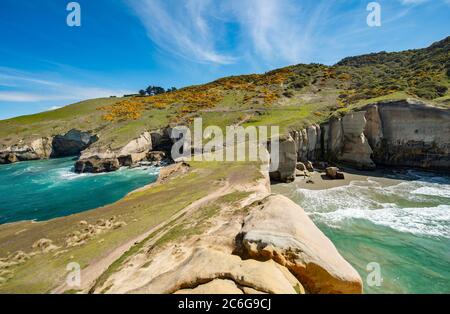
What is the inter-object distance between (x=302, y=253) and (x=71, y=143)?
88007mm

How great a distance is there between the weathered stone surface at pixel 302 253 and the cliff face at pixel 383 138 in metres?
25.7

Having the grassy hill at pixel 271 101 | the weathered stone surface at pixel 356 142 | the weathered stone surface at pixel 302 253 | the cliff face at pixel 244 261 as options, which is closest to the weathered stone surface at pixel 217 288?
the cliff face at pixel 244 261

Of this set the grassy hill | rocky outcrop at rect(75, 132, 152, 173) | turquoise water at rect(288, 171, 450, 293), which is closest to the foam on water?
turquoise water at rect(288, 171, 450, 293)

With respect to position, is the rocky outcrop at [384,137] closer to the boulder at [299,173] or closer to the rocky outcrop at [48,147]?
the boulder at [299,173]

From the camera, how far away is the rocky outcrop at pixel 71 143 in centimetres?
7650

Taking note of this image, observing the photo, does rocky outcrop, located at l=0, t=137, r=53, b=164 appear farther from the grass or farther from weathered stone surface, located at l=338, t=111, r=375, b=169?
weathered stone surface, located at l=338, t=111, r=375, b=169

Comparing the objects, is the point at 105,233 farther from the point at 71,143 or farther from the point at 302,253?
the point at 71,143

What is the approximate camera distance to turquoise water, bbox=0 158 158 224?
101 feet

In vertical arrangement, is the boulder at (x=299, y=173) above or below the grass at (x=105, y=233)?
above

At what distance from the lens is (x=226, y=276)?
7.76 metres

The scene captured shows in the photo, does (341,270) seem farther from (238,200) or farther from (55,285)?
(55,285)

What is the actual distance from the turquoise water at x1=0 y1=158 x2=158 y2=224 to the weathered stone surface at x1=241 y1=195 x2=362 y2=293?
2802 centimetres

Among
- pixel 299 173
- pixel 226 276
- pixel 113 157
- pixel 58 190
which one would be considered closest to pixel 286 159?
pixel 299 173
